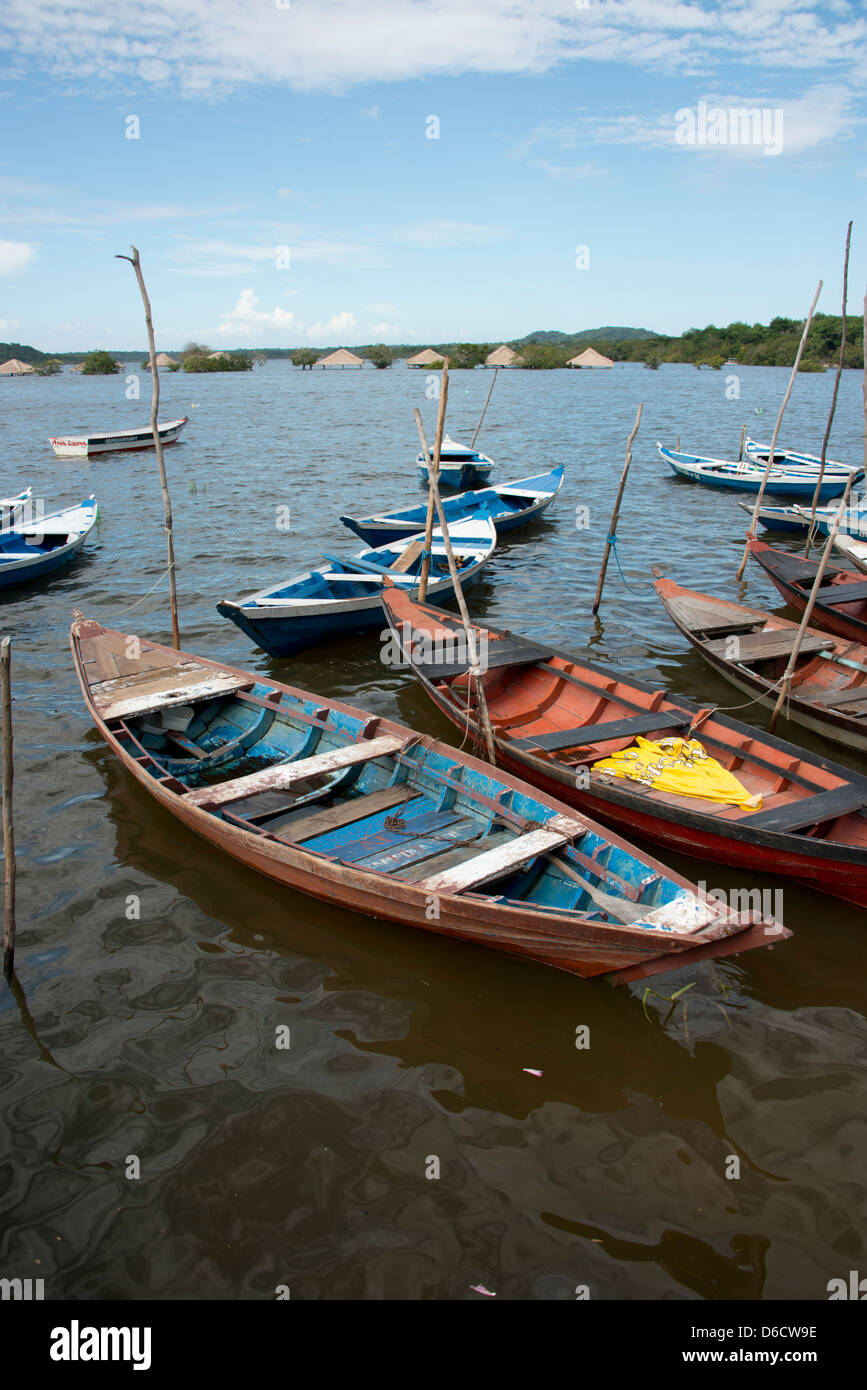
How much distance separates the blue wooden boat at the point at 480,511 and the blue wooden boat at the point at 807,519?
5220mm

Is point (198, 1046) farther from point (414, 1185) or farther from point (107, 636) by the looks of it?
point (107, 636)

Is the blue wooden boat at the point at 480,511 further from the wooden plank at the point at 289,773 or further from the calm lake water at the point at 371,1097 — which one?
the wooden plank at the point at 289,773

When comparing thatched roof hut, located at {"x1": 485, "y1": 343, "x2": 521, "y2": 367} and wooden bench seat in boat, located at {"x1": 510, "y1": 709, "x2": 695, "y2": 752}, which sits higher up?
thatched roof hut, located at {"x1": 485, "y1": 343, "x2": 521, "y2": 367}

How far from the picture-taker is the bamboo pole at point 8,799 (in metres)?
5.62

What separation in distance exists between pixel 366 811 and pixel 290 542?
1416 centimetres

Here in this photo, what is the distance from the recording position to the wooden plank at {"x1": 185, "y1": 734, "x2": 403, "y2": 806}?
23.6ft

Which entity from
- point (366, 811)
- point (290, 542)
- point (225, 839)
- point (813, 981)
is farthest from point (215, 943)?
point (290, 542)

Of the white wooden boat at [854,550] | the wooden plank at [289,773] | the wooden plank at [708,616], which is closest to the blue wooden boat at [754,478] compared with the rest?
the white wooden boat at [854,550]

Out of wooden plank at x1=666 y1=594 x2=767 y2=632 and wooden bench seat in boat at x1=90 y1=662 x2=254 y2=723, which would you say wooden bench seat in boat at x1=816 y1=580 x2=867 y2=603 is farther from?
wooden bench seat in boat at x1=90 y1=662 x2=254 y2=723

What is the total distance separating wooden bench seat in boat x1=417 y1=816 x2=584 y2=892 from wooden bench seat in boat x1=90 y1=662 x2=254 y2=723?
416 cm

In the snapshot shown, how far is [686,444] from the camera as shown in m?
38.9

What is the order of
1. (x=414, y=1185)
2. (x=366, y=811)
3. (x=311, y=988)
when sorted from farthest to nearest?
1. (x=366, y=811)
2. (x=311, y=988)
3. (x=414, y=1185)

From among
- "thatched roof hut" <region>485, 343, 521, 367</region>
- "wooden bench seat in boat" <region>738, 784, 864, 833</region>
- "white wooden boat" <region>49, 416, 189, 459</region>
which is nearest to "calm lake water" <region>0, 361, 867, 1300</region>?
"wooden bench seat in boat" <region>738, 784, 864, 833</region>

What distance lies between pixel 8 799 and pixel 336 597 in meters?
8.17
